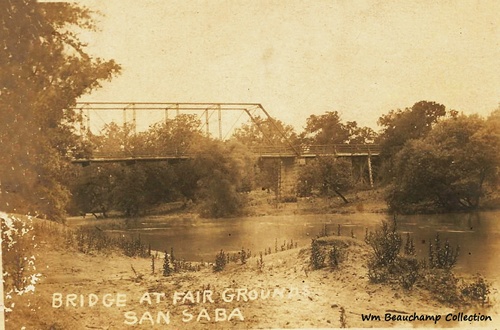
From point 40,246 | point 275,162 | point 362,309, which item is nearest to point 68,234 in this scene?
point 40,246

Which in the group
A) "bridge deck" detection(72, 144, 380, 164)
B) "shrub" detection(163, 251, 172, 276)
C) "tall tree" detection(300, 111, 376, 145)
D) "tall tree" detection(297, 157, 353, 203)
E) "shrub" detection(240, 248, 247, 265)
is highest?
"tall tree" detection(300, 111, 376, 145)

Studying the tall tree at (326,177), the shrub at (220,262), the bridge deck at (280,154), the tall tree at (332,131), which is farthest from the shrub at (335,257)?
the tall tree at (332,131)

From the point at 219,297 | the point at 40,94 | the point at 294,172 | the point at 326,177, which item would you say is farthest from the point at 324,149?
the point at 40,94

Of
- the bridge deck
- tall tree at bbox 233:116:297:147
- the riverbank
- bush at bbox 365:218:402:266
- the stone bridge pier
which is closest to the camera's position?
the riverbank

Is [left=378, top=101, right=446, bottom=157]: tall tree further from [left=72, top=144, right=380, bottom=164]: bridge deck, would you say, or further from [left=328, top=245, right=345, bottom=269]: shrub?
[left=328, top=245, right=345, bottom=269]: shrub

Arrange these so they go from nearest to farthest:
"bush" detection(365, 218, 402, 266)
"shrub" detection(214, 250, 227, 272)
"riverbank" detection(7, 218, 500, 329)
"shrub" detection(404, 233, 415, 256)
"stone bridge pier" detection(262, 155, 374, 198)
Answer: "riverbank" detection(7, 218, 500, 329) < "bush" detection(365, 218, 402, 266) < "shrub" detection(404, 233, 415, 256) < "shrub" detection(214, 250, 227, 272) < "stone bridge pier" detection(262, 155, 374, 198)

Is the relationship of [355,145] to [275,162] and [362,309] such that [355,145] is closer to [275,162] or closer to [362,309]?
[275,162]

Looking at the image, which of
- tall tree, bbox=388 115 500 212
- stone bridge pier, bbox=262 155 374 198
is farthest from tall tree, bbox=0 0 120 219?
tall tree, bbox=388 115 500 212
